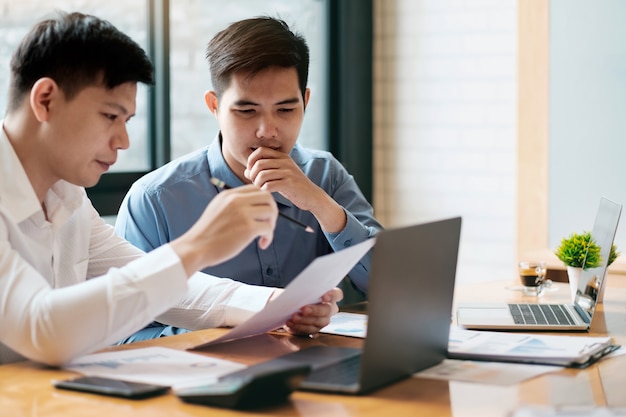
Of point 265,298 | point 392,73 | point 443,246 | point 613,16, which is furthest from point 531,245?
point 443,246

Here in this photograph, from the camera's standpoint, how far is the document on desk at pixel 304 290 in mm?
1719

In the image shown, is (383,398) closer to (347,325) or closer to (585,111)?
(347,325)

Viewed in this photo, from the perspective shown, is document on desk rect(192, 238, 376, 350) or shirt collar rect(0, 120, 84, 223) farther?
shirt collar rect(0, 120, 84, 223)

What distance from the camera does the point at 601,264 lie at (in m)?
2.42

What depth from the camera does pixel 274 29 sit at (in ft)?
8.91

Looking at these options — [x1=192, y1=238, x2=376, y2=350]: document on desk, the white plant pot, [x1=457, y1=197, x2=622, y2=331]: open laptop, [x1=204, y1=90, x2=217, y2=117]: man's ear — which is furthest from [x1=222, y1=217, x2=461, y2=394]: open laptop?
[x1=204, y1=90, x2=217, y2=117]: man's ear

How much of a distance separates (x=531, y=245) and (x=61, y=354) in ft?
8.26

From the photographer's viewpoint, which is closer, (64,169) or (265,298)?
Result: (64,169)

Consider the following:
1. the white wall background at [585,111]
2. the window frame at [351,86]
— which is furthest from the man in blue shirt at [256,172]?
the window frame at [351,86]

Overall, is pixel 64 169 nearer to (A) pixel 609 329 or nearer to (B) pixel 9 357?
(B) pixel 9 357

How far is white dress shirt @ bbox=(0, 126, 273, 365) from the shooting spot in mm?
1671

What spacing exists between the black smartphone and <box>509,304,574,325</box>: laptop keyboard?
0.99 metres

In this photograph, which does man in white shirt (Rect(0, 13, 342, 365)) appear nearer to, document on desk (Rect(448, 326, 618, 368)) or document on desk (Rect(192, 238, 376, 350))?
document on desk (Rect(192, 238, 376, 350))

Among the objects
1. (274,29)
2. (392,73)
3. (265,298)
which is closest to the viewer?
(265,298)
